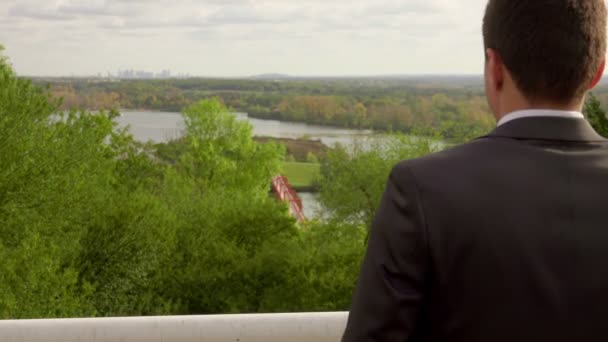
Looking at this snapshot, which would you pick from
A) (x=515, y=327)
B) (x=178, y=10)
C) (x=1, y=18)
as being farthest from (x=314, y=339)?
(x=178, y=10)

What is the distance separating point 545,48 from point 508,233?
29 centimetres

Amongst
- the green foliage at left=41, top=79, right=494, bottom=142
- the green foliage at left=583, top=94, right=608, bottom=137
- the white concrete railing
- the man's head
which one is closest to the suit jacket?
the man's head

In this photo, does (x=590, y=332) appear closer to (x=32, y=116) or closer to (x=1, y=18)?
(x=32, y=116)

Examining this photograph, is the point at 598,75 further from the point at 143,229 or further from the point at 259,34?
the point at 259,34

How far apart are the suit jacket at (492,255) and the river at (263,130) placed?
136 ft

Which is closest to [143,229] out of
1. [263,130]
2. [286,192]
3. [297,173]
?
[286,192]

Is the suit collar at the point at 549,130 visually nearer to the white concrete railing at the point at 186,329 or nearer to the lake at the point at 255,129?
the white concrete railing at the point at 186,329

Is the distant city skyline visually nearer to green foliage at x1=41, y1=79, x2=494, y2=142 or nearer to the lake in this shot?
green foliage at x1=41, y1=79, x2=494, y2=142

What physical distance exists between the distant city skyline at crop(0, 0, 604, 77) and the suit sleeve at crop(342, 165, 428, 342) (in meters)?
95.3

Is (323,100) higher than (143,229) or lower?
higher

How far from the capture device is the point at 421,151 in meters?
44.8

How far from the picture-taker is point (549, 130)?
133cm

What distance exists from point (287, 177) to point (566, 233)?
2386 inches

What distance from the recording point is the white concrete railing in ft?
8.48
